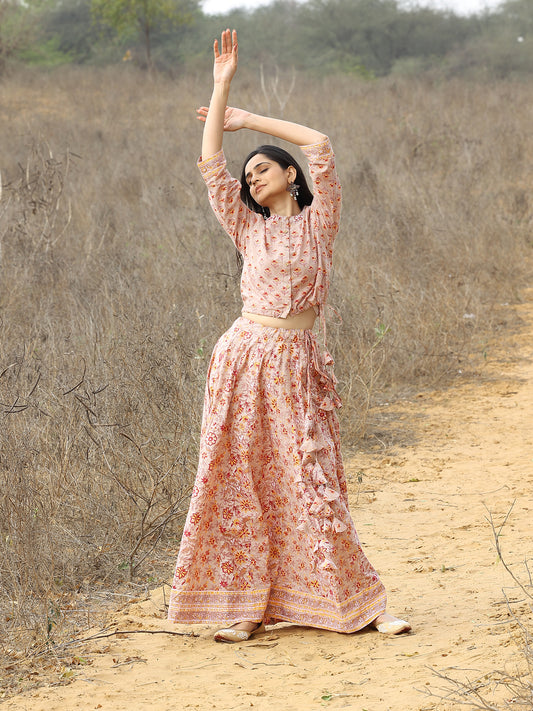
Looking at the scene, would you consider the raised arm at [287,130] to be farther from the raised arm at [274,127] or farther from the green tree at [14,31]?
the green tree at [14,31]

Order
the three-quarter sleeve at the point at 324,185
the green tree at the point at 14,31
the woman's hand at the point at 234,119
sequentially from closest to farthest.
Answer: the three-quarter sleeve at the point at 324,185 < the woman's hand at the point at 234,119 < the green tree at the point at 14,31

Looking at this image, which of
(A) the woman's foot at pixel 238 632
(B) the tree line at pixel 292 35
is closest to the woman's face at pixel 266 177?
(A) the woman's foot at pixel 238 632

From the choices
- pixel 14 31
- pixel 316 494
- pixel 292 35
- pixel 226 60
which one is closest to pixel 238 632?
pixel 316 494

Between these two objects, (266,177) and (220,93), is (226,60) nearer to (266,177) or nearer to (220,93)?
(220,93)

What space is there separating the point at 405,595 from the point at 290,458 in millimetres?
874

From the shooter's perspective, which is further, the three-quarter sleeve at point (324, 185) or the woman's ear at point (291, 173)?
the woman's ear at point (291, 173)

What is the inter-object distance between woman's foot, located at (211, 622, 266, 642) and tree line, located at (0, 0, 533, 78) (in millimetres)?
19775

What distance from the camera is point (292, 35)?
2792 centimetres

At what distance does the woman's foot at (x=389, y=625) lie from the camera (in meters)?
2.91

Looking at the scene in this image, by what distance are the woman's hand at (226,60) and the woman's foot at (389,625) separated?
176 cm

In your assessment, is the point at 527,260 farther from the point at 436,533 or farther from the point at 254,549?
the point at 254,549

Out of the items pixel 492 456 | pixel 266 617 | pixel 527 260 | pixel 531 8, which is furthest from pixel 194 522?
pixel 531 8

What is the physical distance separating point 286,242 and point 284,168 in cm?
25

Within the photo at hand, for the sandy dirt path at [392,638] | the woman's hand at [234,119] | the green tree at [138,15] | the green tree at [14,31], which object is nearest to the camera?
the sandy dirt path at [392,638]
